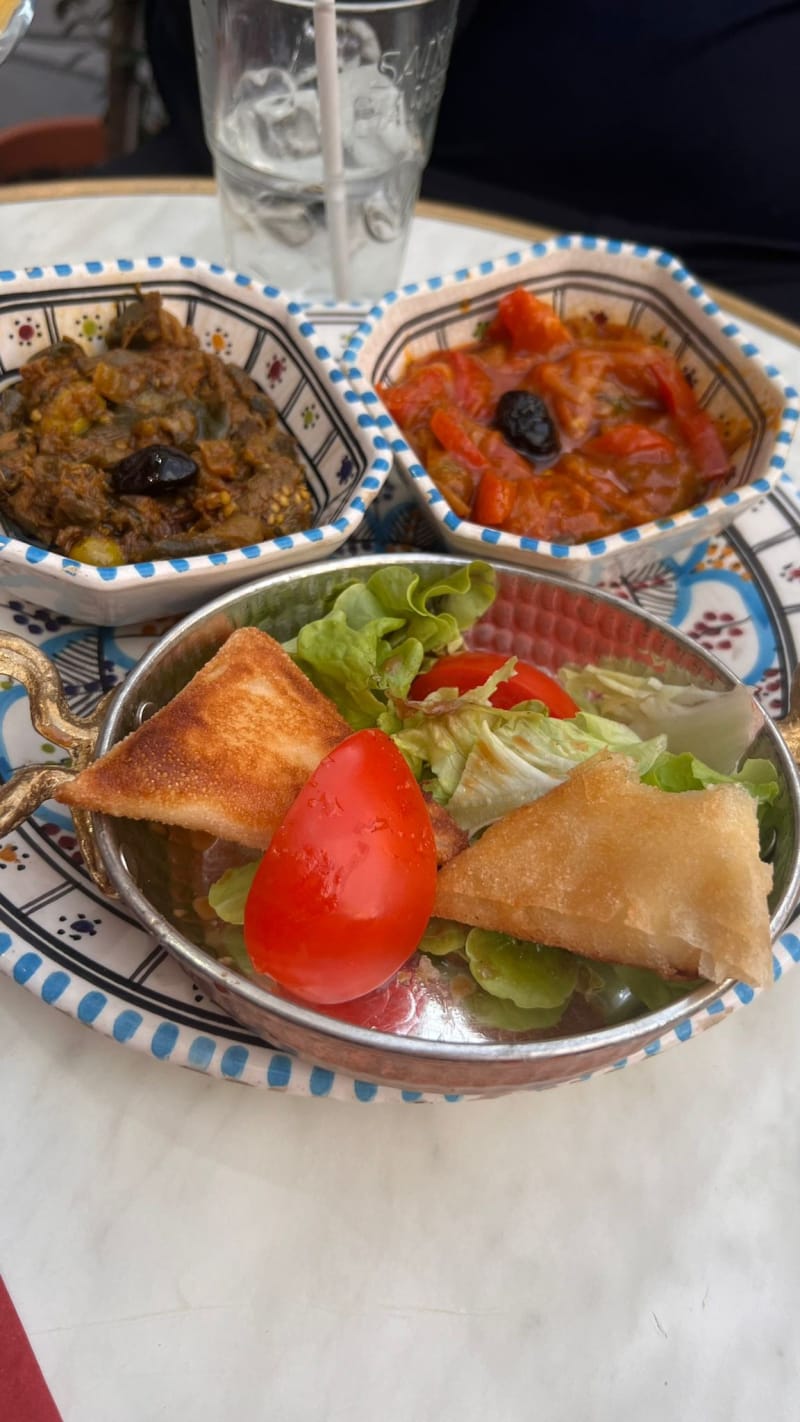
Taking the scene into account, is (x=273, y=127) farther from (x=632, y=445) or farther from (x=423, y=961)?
(x=423, y=961)

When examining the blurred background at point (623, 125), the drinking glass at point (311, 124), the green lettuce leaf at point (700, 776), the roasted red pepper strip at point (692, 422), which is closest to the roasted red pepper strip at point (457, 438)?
the roasted red pepper strip at point (692, 422)

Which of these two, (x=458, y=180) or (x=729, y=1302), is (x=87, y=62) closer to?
(x=458, y=180)

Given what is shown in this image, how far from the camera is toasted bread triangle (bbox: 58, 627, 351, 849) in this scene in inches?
43.3

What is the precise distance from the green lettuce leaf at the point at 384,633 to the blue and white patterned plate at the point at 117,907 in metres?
0.32

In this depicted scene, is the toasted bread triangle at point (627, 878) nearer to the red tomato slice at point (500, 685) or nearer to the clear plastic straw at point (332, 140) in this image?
the red tomato slice at point (500, 685)

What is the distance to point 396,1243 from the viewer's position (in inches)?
43.8

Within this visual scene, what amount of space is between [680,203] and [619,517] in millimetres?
1600

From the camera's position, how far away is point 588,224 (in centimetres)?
270

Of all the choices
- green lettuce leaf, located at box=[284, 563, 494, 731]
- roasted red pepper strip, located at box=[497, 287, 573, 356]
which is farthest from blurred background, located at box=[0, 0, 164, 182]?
green lettuce leaf, located at box=[284, 563, 494, 731]

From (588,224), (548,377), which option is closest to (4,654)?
(548,377)

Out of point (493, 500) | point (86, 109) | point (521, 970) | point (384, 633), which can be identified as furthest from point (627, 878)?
point (86, 109)

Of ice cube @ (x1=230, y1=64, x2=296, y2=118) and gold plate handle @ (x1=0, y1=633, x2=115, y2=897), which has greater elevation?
ice cube @ (x1=230, y1=64, x2=296, y2=118)

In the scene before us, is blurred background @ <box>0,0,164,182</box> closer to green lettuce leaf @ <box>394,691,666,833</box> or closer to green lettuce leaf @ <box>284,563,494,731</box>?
green lettuce leaf @ <box>284,563,494,731</box>

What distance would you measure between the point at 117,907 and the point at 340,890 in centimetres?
35
